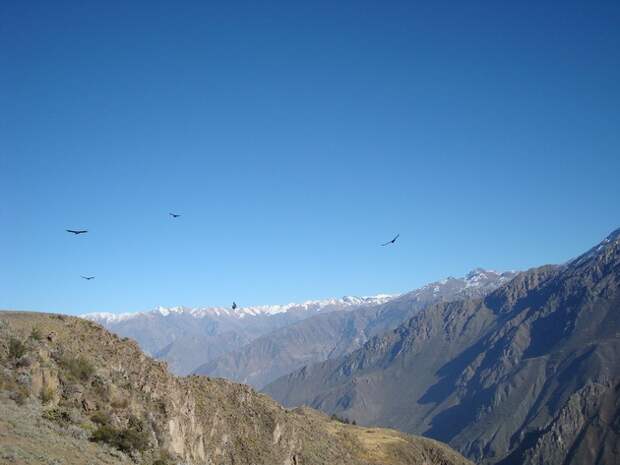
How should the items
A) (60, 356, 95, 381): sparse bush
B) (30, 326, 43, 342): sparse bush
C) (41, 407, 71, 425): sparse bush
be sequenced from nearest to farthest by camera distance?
(41, 407, 71, 425): sparse bush, (60, 356, 95, 381): sparse bush, (30, 326, 43, 342): sparse bush

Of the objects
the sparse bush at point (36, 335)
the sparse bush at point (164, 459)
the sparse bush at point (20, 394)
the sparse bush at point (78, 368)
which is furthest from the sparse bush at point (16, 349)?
the sparse bush at point (164, 459)

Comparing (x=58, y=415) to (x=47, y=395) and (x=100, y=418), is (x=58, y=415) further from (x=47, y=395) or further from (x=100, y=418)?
(x=100, y=418)

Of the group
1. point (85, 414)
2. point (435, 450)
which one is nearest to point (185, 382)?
point (85, 414)

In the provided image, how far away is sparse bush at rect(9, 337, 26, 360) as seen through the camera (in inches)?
1709

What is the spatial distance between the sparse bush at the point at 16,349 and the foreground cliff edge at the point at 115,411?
3.0 inches

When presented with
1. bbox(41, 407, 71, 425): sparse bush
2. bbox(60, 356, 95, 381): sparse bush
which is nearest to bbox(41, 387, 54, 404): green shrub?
bbox(41, 407, 71, 425): sparse bush

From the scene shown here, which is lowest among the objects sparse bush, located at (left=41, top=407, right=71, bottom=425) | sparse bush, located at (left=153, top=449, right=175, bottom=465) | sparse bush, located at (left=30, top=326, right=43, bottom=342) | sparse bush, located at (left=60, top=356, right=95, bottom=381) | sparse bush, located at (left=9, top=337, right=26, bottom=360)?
sparse bush, located at (left=153, top=449, right=175, bottom=465)

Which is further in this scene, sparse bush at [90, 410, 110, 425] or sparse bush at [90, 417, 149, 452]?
sparse bush at [90, 410, 110, 425]

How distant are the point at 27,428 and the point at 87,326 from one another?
121ft

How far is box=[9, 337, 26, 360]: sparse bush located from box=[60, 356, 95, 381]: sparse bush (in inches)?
158

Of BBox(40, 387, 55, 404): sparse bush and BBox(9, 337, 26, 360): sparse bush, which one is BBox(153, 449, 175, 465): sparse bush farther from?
BBox(9, 337, 26, 360): sparse bush

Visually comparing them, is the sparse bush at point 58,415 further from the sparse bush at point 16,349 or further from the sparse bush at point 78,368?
the sparse bush at point 78,368

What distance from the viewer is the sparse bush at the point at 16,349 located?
1709 inches

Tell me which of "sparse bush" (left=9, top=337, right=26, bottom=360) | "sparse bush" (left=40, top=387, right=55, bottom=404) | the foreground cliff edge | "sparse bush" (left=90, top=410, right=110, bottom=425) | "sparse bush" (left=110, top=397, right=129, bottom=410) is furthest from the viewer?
"sparse bush" (left=110, top=397, right=129, bottom=410)
